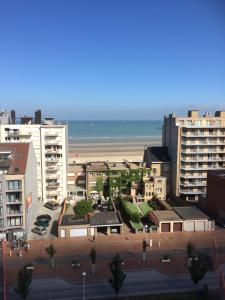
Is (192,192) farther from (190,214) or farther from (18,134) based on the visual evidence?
(18,134)

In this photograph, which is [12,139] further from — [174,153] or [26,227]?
[174,153]

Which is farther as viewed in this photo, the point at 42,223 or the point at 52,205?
the point at 52,205

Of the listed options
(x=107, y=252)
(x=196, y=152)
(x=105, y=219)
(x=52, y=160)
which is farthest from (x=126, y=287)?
(x=196, y=152)

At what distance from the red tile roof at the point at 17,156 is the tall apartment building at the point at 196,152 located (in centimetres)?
3578

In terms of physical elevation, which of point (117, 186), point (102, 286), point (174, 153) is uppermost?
point (174, 153)

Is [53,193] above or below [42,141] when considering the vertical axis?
below

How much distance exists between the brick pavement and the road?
151cm

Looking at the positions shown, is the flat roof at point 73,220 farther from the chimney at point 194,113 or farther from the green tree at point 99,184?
the chimney at point 194,113

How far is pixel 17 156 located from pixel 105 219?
60.0ft

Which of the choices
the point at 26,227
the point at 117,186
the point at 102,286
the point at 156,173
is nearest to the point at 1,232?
the point at 26,227

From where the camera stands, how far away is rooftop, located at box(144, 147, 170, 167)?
Result: 7575cm

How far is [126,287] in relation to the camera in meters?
35.3

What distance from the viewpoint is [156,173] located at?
75438 millimetres

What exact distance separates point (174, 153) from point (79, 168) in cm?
2374
